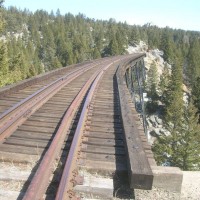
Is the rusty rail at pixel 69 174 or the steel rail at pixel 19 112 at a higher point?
the steel rail at pixel 19 112

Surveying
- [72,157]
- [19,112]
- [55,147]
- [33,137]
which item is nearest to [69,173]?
[72,157]

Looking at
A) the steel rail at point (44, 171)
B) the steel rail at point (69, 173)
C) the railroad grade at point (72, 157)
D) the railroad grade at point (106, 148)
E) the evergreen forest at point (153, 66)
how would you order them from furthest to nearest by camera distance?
the evergreen forest at point (153, 66)
the railroad grade at point (106, 148)
the railroad grade at point (72, 157)
the steel rail at point (69, 173)
the steel rail at point (44, 171)

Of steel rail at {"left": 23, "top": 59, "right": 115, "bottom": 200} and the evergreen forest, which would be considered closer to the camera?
steel rail at {"left": 23, "top": 59, "right": 115, "bottom": 200}

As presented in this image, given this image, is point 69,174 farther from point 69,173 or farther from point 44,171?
point 44,171

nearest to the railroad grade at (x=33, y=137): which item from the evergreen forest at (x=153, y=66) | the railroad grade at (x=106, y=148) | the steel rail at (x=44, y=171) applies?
the steel rail at (x=44, y=171)

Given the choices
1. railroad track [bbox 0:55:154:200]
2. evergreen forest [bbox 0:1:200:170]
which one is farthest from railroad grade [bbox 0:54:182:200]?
evergreen forest [bbox 0:1:200:170]

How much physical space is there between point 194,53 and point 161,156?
79.5 meters

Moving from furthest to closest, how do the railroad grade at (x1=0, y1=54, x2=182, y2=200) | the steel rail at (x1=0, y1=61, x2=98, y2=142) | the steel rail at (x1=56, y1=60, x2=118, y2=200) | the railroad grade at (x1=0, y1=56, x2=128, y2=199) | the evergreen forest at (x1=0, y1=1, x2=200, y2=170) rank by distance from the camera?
1. the evergreen forest at (x1=0, y1=1, x2=200, y2=170)
2. the steel rail at (x1=0, y1=61, x2=98, y2=142)
3. the railroad grade at (x1=0, y1=56, x2=128, y2=199)
4. the railroad grade at (x1=0, y1=54, x2=182, y2=200)
5. the steel rail at (x1=56, y1=60, x2=118, y2=200)

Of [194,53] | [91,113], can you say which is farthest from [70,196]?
[194,53]

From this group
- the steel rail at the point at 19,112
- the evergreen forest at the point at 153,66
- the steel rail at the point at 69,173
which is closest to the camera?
the steel rail at the point at 69,173

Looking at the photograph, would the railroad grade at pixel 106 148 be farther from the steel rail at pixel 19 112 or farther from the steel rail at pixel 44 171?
the steel rail at pixel 19 112

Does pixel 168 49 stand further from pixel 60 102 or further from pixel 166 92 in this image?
pixel 60 102

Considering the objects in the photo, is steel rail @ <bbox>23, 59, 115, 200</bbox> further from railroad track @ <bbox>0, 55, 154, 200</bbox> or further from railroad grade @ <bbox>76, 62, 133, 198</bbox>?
railroad grade @ <bbox>76, 62, 133, 198</bbox>

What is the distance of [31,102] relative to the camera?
8.55 metres
